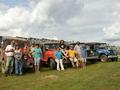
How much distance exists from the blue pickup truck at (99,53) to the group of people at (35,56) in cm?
416

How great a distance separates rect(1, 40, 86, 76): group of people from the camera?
1995 cm

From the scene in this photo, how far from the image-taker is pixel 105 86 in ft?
44.7

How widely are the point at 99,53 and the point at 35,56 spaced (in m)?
10.4

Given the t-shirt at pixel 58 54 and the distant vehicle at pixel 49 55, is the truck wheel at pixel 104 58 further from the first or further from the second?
the t-shirt at pixel 58 54

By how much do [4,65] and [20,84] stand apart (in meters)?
5.04

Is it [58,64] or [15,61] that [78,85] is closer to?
[15,61]

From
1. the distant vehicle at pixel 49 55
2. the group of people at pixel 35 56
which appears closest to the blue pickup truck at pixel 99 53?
the group of people at pixel 35 56

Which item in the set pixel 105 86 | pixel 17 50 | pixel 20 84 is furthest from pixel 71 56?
pixel 105 86

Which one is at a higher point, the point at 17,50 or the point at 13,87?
the point at 17,50

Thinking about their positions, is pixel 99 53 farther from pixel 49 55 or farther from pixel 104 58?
pixel 49 55

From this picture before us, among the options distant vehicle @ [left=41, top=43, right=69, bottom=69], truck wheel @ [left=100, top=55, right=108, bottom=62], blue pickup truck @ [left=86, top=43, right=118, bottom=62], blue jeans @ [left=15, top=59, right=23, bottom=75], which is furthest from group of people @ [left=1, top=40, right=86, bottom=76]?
truck wheel @ [left=100, top=55, right=108, bottom=62]

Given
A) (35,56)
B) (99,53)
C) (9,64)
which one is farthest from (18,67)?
(99,53)

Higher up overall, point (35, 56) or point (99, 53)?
point (99, 53)

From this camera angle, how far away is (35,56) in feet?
70.3
